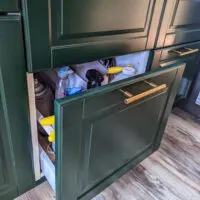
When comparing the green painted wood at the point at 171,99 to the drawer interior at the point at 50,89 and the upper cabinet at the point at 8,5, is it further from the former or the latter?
the upper cabinet at the point at 8,5

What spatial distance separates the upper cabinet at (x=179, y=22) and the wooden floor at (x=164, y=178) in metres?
0.74

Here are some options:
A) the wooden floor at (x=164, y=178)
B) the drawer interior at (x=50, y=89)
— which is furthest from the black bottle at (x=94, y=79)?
the wooden floor at (x=164, y=178)

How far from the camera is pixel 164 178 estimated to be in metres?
1.19

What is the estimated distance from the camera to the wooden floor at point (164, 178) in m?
1.06

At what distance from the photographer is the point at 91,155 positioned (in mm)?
772

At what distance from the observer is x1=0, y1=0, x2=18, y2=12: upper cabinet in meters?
0.53

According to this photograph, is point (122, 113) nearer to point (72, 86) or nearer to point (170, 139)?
point (72, 86)

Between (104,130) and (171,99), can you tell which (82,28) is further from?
(171,99)

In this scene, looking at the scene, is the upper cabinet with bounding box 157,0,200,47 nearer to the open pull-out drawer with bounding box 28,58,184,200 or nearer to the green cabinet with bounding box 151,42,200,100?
the green cabinet with bounding box 151,42,200,100

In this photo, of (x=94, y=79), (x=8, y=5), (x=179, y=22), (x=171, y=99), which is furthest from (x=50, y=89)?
(x=179, y=22)

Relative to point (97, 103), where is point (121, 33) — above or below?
above

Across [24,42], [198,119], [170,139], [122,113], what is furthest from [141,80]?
[198,119]

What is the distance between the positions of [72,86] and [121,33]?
360 millimetres

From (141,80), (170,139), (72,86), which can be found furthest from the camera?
(170,139)
